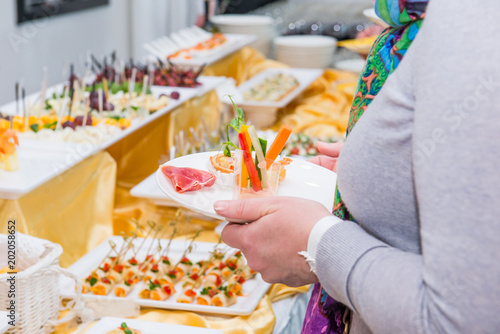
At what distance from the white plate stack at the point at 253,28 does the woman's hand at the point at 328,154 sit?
3308 mm

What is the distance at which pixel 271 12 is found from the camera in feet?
17.7

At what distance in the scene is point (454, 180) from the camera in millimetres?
539

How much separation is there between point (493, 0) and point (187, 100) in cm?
230

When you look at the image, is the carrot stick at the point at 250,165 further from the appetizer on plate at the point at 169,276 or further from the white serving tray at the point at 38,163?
the white serving tray at the point at 38,163

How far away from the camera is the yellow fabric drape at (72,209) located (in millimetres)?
1629

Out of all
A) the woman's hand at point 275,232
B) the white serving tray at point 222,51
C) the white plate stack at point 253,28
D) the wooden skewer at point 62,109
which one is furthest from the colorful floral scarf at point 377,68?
the white plate stack at point 253,28

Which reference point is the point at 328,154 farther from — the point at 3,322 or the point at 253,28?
the point at 253,28

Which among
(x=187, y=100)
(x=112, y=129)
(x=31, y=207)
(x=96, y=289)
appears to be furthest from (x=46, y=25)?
(x=96, y=289)

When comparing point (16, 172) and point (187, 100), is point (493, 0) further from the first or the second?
point (187, 100)

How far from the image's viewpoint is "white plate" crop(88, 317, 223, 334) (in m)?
1.33

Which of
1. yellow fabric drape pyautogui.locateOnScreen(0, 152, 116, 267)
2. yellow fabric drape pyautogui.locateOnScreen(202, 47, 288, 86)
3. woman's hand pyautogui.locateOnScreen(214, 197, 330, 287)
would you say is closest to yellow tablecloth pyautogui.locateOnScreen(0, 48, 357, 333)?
yellow fabric drape pyautogui.locateOnScreen(0, 152, 116, 267)

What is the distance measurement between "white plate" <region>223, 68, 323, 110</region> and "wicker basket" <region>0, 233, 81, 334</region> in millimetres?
1836

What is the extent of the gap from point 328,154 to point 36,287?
2.23 feet

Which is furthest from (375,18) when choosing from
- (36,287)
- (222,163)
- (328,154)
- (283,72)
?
(283,72)
